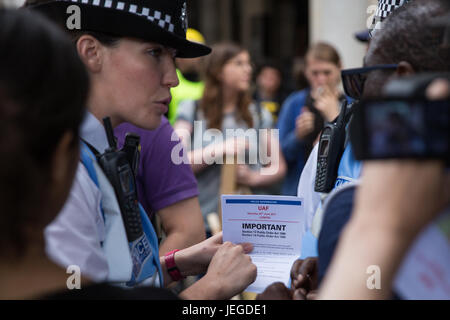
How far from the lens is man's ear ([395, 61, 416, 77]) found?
1.36 m

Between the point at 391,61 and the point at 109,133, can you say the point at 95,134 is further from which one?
the point at 391,61

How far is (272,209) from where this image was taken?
1829 millimetres

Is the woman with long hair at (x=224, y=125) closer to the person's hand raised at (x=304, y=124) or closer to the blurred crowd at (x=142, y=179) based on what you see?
the person's hand raised at (x=304, y=124)

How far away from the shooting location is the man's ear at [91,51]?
2025mm

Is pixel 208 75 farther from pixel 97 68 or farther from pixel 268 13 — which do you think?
pixel 268 13

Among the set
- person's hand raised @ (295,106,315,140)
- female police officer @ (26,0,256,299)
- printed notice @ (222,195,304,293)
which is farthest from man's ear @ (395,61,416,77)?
person's hand raised @ (295,106,315,140)

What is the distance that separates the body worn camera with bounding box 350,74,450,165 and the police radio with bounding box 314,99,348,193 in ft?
3.25

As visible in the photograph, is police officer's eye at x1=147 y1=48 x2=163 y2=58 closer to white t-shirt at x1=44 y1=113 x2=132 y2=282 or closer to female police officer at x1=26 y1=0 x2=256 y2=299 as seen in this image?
female police officer at x1=26 y1=0 x2=256 y2=299

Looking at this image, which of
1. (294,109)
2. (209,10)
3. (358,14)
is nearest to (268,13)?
(209,10)

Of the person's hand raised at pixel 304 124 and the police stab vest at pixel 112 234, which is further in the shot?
the person's hand raised at pixel 304 124

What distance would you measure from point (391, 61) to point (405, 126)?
0.58m

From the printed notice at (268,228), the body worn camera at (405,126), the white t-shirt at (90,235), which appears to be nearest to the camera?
the body worn camera at (405,126)

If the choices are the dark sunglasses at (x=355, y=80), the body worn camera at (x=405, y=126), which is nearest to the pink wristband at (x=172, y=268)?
the dark sunglasses at (x=355, y=80)

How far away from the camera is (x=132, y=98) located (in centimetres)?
205
